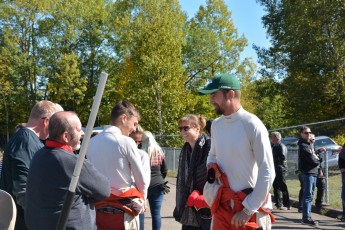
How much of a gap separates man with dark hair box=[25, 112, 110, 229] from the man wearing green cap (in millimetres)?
1006

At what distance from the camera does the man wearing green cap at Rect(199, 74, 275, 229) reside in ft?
14.5

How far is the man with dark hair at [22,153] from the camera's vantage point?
4.98 meters

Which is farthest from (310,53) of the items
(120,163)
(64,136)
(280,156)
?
(64,136)

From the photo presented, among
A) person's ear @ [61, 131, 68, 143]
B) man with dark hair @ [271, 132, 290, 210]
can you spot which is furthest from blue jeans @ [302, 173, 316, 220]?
person's ear @ [61, 131, 68, 143]

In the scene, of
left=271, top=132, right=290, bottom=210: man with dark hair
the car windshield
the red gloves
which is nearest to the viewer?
the red gloves

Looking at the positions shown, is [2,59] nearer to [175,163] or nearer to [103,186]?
[175,163]

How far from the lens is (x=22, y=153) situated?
16.5 feet

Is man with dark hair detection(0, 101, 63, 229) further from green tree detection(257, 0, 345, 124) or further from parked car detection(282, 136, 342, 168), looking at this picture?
green tree detection(257, 0, 345, 124)

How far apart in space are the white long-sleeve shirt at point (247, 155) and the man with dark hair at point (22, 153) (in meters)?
1.62

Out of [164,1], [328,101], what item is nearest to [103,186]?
[328,101]

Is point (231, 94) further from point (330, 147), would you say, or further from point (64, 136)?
point (330, 147)

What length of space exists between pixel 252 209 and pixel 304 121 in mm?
38763

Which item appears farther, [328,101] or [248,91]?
[248,91]

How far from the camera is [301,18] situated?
3775 centimetres
